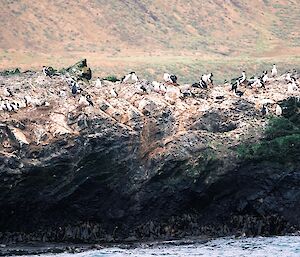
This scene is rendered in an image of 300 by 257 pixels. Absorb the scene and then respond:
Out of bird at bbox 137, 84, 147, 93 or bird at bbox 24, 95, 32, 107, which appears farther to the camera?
bird at bbox 137, 84, 147, 93

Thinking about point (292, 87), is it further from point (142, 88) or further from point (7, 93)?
point (7, 93)

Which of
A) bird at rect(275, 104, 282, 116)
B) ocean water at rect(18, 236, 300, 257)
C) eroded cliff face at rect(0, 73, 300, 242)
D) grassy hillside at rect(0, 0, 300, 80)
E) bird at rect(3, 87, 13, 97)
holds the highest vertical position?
grassy hillside at rect(0, 0, 300, 80)

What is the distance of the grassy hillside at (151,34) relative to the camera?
84.6 m

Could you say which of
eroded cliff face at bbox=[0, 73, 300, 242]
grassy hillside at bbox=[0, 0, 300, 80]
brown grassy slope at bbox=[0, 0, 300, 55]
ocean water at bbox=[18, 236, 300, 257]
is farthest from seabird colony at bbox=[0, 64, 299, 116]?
brown grassy slope at bbox=[0, 0, 300, 55]

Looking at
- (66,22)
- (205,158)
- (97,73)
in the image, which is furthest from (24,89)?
(66,22)

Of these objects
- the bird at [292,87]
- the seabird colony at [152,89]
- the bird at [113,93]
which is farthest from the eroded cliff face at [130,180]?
the bird at [292,87]

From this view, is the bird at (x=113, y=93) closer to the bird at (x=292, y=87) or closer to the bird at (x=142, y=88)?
the bird at (x=142, y=88)

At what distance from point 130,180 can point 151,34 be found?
74754mm

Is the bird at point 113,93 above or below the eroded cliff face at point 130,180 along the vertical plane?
above

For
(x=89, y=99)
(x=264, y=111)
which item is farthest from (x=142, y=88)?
(x=264, y=111)

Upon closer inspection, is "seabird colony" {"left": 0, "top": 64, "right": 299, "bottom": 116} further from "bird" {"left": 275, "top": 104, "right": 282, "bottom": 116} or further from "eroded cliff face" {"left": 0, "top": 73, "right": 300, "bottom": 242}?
"eroded cliff face" {"left": 0, "top": 73, "right": 300, "bottom": 242}

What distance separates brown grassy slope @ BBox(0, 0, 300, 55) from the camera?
9494 cm

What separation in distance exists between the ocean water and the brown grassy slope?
221ft

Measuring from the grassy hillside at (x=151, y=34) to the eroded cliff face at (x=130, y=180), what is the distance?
51.4 metres
